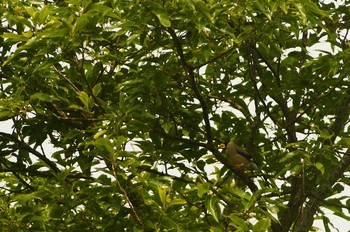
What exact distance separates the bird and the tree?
120 mm

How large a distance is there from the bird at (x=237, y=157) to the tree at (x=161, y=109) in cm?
12

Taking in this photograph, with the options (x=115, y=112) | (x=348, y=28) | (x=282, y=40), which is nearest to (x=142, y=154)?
(x=115, y=112)

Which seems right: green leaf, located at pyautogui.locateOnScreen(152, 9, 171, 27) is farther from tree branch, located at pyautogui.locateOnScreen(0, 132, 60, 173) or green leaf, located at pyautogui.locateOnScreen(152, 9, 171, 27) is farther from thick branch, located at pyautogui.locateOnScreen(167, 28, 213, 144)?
tree branch, located at pyautogui.locateOnScreen(0, 132, 60, 173)

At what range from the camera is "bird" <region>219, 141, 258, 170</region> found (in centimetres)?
865

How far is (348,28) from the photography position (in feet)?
28.6

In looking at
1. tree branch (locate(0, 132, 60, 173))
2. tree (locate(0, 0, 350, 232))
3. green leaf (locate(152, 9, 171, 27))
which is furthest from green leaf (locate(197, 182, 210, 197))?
tree branch (locate(0, 132, 60, 173))

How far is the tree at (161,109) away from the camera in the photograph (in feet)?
21.7

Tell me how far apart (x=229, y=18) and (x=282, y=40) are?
135 cm

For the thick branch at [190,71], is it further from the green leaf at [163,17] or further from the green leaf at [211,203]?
the green leaf at [211,203]

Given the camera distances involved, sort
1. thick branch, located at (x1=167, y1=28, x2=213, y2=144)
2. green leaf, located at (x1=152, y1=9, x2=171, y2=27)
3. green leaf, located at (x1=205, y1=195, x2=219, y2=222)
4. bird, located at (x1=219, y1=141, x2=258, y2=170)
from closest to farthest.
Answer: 1. green leaf, located at (x1=152, y1=9, x2=171, y2=27)
2. green leaf, located at (x1=205, y1=195, x2=219, y2=222)
3. thick branch, located at (x1=167, y1=28, x2=213, y2=144)
4. bird, located at (x1=219, y1=141, x2=258, y2=170)

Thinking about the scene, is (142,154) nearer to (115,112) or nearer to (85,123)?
(85,123)

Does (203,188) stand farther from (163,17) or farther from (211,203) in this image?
(163,17)

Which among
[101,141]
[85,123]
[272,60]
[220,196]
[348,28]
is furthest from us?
[272,60]

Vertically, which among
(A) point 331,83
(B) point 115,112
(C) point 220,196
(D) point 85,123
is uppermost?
(A) point 331,83
